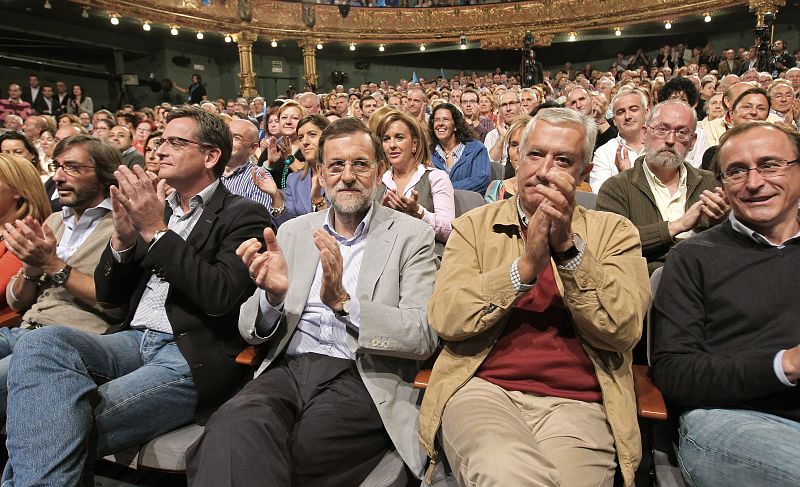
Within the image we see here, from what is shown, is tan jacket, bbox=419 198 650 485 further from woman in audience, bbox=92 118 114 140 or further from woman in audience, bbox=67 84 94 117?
woman in audience, bbox=67 84 94 117

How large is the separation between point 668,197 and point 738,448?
5.00 ft

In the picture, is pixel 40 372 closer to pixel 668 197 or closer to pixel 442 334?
pixel 442 334

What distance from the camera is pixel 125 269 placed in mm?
2006

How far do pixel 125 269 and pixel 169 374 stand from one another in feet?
1.42

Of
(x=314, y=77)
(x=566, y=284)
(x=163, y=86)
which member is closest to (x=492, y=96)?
(x=566, y=284)

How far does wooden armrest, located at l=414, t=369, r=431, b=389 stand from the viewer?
171 centimetres

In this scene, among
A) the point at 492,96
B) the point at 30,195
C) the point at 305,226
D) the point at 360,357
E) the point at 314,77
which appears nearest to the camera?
the point at 360,357

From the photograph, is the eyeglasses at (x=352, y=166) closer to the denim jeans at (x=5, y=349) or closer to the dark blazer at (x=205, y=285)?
the dark blazer at (x=205, y=285)

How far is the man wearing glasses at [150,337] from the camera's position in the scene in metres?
1.63

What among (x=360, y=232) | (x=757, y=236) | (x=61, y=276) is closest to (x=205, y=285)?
(x=360, y=232)

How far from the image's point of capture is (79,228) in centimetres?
242

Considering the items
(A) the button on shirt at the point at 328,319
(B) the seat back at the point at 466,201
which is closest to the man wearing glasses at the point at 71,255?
(A) the button on shirt at the point at 328,319

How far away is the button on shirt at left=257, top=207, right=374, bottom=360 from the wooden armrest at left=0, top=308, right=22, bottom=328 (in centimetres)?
133

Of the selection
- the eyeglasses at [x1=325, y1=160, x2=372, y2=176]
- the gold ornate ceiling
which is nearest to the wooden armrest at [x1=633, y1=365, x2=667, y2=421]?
the eyeglasses at [x1=325, y1=160, x2=372, y2=176]
